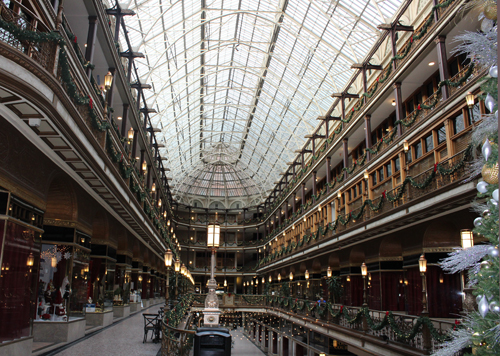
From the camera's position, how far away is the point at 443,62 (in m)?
16.9

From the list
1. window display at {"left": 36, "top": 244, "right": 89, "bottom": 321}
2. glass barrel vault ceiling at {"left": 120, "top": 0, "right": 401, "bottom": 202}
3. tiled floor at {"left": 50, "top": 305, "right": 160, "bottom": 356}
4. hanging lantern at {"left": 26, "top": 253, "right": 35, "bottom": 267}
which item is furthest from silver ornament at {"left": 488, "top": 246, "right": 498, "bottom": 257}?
glass barrel vault ceiling at {"left": 120, "top": 0, "right": 401, "bottom": 202}

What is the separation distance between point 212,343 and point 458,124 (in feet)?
42.9

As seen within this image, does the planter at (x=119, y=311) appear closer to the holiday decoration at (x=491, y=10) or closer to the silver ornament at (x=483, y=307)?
the silver ornament at (x=483, y=307)

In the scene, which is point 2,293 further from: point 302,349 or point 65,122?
point 302,349

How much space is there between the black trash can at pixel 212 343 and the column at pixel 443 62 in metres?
12.9

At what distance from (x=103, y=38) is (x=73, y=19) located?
1.40 metres

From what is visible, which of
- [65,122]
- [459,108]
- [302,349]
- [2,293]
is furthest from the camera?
[302,349]

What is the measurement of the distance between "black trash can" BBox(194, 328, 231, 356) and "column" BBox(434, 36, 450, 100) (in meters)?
12.9

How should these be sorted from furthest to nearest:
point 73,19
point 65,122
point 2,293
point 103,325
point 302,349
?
point 302,349 < point 103,325 < point 73,19 < point 2,293 < point 65,122

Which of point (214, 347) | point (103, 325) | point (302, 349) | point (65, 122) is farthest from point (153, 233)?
point (65, 122)

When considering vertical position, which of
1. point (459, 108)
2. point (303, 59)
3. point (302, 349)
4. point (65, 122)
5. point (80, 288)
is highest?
point (303, 59)

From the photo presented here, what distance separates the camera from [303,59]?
3819 cm

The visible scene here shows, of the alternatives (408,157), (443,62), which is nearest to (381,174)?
(408,157)

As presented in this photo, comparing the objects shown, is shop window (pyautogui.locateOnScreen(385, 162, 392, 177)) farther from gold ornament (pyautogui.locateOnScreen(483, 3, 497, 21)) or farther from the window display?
→ gold ornament (pyautogui.locateOnScreen(483, 3, 497, 21))
